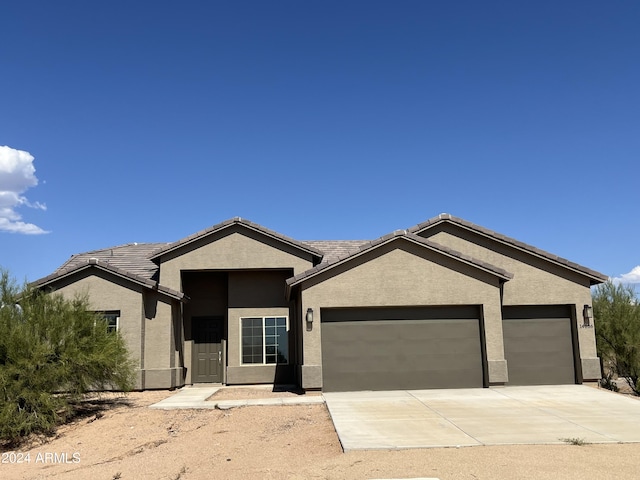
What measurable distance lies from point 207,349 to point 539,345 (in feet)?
36.3

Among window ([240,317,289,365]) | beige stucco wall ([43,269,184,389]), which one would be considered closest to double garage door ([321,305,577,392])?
window ([240,317,289,365])

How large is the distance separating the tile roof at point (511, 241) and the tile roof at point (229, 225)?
3.71 meters

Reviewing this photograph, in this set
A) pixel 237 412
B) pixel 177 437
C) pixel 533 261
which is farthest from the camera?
pixel 533 261

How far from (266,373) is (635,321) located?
12.2m

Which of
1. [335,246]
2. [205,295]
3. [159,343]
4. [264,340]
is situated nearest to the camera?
[159,343]

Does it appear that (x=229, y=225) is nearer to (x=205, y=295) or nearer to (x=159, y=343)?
(x=205, y=295)

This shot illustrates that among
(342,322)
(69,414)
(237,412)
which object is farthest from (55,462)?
(342,322)

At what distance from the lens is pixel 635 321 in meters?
17.1

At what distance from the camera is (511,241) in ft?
55.6

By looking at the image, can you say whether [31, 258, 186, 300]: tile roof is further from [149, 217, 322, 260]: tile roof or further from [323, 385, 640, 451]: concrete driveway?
[323, 385, 640, 451]: concrete driveway

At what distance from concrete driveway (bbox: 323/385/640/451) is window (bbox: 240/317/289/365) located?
14.0 ft

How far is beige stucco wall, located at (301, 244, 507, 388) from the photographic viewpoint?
1518 cm

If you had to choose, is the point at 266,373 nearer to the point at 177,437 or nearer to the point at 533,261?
the point at 177,437

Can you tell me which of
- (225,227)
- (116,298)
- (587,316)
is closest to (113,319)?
(116,298)
